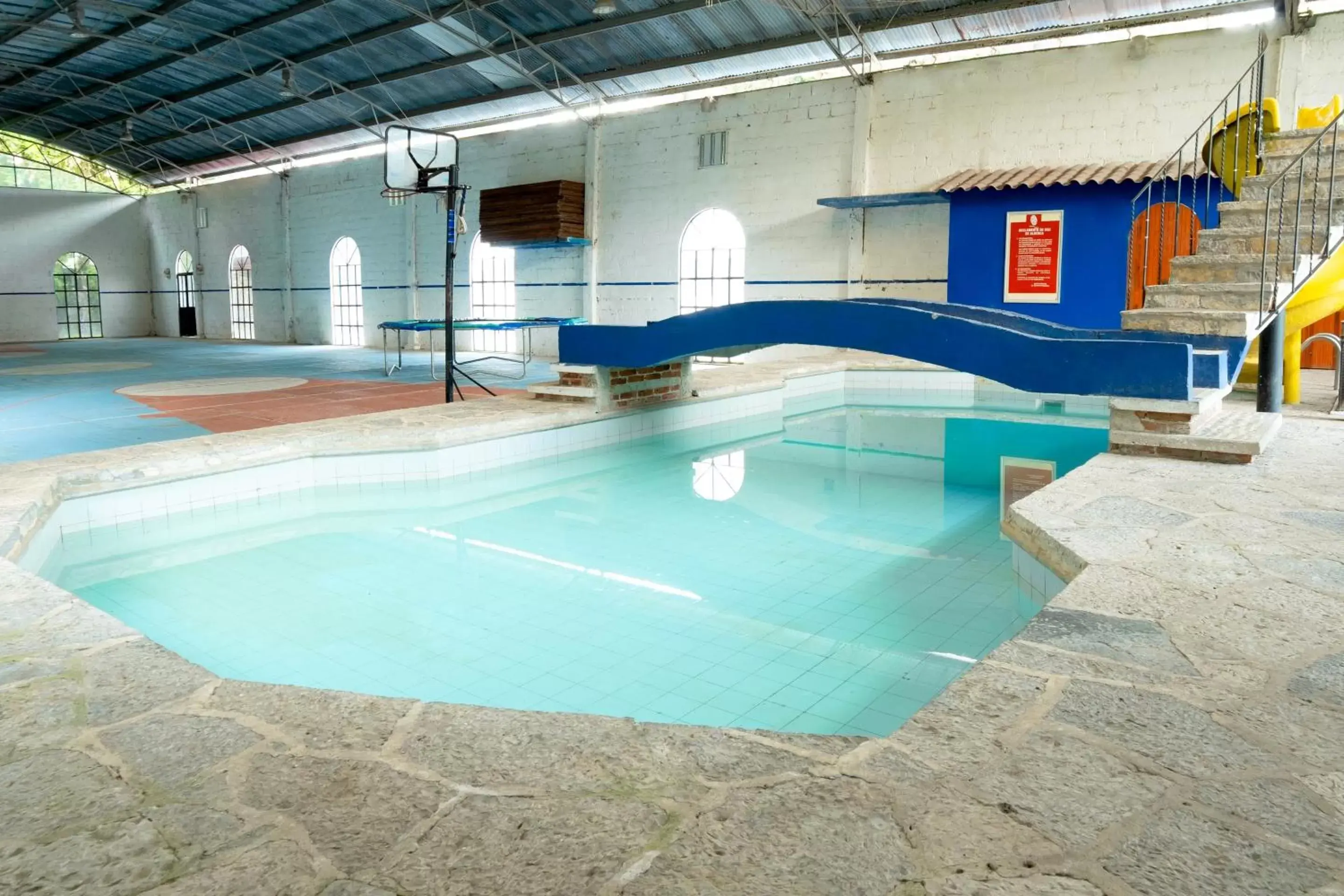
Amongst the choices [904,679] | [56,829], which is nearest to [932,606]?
[904,679]

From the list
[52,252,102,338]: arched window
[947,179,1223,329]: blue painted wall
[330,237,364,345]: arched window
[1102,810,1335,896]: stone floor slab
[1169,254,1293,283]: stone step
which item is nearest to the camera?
[1102,810,1335,896]: stone floor slab

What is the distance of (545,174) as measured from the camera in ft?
49.7

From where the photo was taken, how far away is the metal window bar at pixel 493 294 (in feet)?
53.4

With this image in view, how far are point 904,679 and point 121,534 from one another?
4.15 m

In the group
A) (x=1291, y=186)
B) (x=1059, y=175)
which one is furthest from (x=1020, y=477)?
(x=1059, y=175)

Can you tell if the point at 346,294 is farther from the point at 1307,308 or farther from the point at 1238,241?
the point at 1307,308

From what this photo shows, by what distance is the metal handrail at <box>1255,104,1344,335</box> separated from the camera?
512 centimetres

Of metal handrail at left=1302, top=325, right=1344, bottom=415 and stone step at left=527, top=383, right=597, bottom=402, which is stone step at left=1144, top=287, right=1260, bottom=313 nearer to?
metal handrail at left=1302, top=325, right=1344, bottom=415

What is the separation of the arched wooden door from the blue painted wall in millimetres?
102

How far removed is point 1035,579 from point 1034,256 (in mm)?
8117

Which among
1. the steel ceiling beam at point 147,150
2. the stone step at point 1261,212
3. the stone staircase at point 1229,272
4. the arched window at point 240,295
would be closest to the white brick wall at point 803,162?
the steel ceiling beam at point 147,150

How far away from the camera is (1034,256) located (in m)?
10.5

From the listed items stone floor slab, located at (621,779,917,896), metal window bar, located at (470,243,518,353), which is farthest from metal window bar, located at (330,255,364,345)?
stone floor slab, located at (621,779,917,896)

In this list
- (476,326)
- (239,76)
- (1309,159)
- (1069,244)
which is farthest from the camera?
(239,76)
